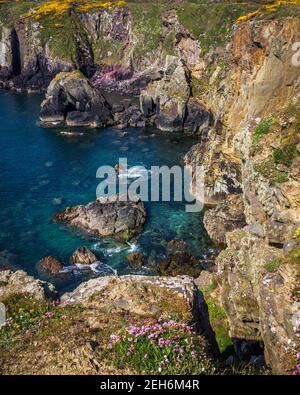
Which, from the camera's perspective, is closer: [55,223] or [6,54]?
[55,223]

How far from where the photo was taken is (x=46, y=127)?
337ft

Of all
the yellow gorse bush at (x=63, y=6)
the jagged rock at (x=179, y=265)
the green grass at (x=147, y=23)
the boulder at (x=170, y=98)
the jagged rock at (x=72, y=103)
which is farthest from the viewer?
the yellow gorse bush at (x=63, y=6)

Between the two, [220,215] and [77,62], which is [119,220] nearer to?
[220,215]

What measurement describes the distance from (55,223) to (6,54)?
11671 cm

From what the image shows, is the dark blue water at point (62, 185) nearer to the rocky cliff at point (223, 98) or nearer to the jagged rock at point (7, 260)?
the jagged rock at point (7, 260)

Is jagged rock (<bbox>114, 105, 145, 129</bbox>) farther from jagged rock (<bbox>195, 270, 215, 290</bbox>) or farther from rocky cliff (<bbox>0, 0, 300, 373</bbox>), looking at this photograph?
jagged rock (<bbox>195, 270, 215, 290</bbox>)

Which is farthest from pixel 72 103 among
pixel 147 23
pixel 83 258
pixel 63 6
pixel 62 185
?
pixel 63 6

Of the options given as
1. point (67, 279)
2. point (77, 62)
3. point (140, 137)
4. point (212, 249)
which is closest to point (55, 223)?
point (67, 279)

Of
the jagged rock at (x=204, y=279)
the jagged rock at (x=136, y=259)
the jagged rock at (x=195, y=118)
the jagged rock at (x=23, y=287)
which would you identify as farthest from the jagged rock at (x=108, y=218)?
the jagged rock at (x=195, y=118)

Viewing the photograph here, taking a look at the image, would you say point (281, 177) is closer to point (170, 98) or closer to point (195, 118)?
point (195, 118)

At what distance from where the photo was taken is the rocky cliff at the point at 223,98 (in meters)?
25.9

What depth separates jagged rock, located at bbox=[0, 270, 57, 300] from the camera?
17.8 metres

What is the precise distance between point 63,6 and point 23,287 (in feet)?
584

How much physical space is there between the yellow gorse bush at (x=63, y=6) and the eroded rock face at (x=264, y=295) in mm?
159532
